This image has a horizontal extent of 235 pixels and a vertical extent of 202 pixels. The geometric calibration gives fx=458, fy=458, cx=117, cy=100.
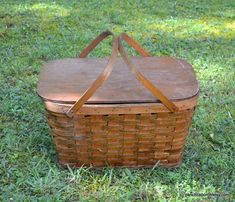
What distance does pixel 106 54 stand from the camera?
3074mm

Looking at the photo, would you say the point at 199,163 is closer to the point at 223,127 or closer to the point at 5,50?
the point at 223,127

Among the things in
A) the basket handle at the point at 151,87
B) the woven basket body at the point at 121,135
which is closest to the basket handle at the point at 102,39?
the basket handle at the point at 151,87

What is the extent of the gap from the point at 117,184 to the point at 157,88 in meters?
0.40

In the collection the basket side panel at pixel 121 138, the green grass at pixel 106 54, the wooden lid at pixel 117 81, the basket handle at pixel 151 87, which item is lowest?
the green grass at pixel 106 54

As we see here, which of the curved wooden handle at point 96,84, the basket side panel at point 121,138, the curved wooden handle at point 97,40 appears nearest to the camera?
the curved wooden handle at point 96,84

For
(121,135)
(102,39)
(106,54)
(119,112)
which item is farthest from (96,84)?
(106,54)

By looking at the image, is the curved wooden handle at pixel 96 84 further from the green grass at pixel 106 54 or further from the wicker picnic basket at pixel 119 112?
the green grass at pixel 106 54

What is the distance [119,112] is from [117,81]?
0.19 metres

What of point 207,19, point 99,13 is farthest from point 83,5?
point 207,19

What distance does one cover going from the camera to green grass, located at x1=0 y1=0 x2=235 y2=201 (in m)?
1.73

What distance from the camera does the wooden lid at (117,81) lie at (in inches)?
65.4

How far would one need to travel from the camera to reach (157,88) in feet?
5.51

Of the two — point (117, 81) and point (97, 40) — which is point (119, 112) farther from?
point (97, 40)

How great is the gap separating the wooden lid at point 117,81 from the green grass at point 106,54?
1.06 feet
